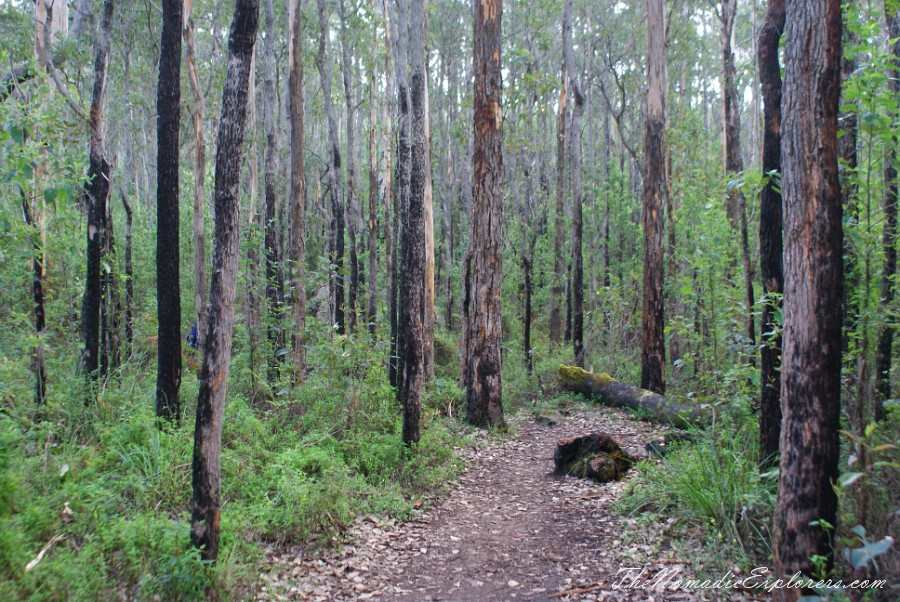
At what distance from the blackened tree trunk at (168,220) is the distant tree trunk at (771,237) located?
6387 millimetres

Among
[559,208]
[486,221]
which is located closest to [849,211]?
[486,221]

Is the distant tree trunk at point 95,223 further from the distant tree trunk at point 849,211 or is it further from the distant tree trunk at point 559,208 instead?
the distant tree trunk at point 559,208

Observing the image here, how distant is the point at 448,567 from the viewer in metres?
5.08

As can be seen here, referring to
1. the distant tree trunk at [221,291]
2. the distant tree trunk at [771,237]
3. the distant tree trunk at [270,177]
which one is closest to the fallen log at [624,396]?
the distant tree trunk at [771,237]

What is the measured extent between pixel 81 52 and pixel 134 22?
35.8 feet

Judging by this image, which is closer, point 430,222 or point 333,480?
point 333,480

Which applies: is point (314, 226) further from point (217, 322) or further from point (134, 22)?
point (217, 322)

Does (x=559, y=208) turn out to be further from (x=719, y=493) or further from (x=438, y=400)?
(x=719, y=493)

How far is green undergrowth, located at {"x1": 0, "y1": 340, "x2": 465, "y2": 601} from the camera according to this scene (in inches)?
150

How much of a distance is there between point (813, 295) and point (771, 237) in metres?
2.01

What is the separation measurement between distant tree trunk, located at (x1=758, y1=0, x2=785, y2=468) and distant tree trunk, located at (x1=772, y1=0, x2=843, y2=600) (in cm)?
149

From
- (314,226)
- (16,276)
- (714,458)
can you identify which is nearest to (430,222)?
(16,276)

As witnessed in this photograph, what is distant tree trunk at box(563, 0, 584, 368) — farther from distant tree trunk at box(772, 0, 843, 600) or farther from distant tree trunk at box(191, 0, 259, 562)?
distant tree trunk at box(191, 0, 259, 562)

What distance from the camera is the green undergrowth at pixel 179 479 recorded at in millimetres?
3812
